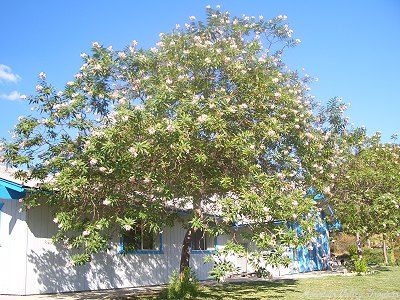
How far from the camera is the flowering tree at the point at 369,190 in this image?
18297 millimetres

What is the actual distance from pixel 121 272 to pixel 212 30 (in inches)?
354

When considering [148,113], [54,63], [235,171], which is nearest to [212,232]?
[235,171]

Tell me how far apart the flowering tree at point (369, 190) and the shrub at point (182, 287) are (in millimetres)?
8052

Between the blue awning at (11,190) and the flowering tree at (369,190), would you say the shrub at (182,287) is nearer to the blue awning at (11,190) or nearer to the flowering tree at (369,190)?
the blue awning at (11,190)

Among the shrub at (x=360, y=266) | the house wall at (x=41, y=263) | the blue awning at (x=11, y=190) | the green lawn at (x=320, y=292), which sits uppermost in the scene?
the blue awning at (x=11, y=190)

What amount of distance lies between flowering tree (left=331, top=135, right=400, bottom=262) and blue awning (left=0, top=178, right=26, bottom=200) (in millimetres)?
11704

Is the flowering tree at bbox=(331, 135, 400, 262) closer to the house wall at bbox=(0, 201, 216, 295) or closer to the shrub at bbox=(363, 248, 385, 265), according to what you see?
the house wall at bbox=(0, 201, 216, 295)

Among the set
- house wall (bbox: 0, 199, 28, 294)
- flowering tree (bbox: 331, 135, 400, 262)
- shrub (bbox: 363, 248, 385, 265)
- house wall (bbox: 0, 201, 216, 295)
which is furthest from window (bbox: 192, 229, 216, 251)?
shrub (bbox: 363, 248, 385, 265)

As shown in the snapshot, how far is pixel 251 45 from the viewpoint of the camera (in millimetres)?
12773

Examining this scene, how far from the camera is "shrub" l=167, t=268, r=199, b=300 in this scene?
12.6m

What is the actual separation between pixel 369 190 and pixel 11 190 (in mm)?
13686

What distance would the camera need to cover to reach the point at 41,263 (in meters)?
13.8

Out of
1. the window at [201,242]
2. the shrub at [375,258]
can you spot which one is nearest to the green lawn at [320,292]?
the window at [201,242]

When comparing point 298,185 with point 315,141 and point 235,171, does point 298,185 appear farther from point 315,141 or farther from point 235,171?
point 235,171
